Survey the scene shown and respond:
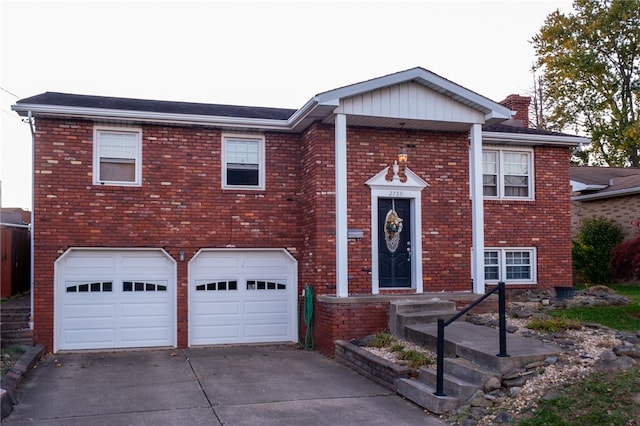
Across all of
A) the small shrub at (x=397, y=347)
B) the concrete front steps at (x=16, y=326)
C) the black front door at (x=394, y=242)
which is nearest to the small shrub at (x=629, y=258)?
the black front door at (x=394, y=242)

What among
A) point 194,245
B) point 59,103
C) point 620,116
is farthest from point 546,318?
point 620,116

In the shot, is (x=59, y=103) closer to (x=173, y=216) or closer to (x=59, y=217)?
(x=59, y=217)

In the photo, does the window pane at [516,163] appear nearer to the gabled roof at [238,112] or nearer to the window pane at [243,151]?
the gabled roof at [238,112]

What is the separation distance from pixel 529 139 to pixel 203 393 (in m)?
9.89

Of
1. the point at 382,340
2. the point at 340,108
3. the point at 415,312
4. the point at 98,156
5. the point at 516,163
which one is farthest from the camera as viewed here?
the point at 516,163

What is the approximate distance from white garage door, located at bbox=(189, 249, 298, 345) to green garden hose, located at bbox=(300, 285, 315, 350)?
2.60ft

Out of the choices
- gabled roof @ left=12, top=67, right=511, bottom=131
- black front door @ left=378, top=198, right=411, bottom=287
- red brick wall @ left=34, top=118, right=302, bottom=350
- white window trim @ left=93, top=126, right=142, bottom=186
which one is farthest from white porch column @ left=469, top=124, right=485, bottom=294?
white window trim @ left=93, top=126, right=142, bottom=186

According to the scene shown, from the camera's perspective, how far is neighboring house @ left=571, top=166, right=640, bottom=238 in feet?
68.1

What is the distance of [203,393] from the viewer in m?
9.05

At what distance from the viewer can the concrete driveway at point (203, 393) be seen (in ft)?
25.7

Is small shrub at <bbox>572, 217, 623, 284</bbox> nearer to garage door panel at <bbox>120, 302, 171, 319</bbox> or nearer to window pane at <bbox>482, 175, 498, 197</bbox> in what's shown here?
window pane at <bbox>482, 175, 498, 197</bbox>

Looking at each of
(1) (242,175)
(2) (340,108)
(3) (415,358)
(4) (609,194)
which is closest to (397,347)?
(3) (415,358)

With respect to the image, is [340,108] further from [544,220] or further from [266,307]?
[544,220]

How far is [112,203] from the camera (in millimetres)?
12773
